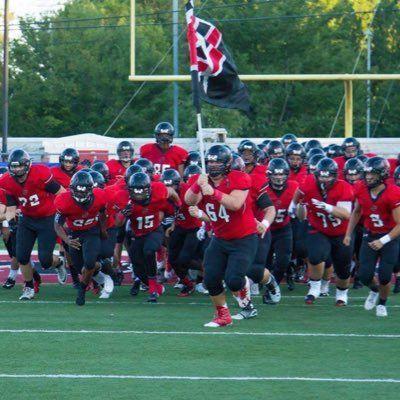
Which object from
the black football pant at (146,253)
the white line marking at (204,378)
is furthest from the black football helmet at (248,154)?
the white line marking at (204,378)

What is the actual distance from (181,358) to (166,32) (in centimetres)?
3880

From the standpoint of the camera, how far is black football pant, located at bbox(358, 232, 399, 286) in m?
10.4

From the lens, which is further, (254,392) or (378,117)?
(378,117)

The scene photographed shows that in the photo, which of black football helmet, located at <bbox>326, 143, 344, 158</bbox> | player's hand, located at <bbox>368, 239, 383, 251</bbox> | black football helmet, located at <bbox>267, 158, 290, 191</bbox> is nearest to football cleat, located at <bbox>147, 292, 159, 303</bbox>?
black football helmet, located at <bbox>267, 158, 290, 191</bbox>

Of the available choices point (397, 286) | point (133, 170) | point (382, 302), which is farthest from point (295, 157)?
point (382, 302)

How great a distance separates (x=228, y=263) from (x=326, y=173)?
195 cm

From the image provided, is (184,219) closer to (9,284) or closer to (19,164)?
(19,164)

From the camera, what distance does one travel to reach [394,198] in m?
10.3

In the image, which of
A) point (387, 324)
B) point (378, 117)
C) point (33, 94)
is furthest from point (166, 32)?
point (387, 324)

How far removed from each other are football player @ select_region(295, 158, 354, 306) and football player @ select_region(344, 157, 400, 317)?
0.74 metres

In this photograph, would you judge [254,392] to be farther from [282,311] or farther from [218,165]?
[282,311]

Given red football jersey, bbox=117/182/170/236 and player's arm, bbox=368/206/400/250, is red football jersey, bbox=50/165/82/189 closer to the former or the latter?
red football jersey, bbox=117/182/170/236

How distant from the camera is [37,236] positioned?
11969 millimetres

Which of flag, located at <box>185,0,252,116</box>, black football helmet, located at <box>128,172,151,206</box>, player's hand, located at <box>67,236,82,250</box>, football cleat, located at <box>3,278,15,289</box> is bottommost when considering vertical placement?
football cleat, located at <box>3,278,15,289</box>
